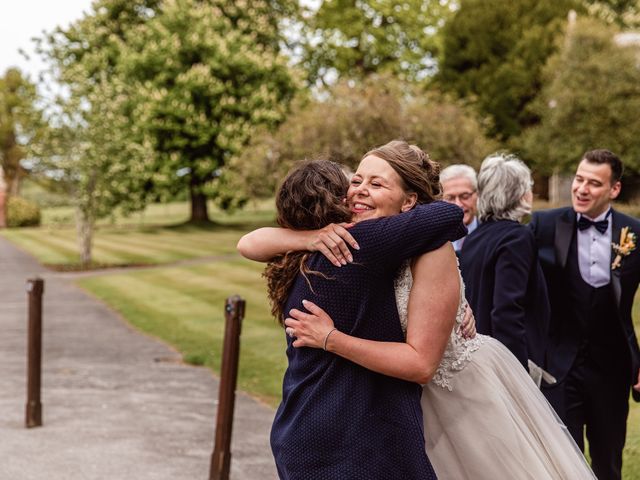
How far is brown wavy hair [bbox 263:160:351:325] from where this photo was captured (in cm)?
269

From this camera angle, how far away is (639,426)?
770 cm

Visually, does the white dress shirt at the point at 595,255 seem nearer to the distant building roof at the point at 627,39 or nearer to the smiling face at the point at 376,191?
the smiling face at the point at 376,191

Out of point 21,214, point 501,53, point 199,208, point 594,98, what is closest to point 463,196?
point 594,98

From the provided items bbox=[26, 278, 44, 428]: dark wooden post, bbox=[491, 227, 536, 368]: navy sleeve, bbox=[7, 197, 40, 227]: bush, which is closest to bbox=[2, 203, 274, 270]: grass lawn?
bbox=[7, 197, 40, 227]: bush

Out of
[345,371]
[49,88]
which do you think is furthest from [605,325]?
[49,88]

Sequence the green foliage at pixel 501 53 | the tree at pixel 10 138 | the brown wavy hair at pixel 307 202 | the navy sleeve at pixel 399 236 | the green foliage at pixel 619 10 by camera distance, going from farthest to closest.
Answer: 1. the tree at pixel 10 138
2. the green foliage at pixel 619 10
3. the green foliage at pixel 501 53
4. the brown wavy hair at pixel 307 202
5. the navy sleeve at pixel 399 236

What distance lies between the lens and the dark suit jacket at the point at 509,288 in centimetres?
428

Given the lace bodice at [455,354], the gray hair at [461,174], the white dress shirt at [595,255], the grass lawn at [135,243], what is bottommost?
the grass lawn at [135,243]

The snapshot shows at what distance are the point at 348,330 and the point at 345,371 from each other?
129 mm

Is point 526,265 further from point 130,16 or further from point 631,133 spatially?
point 130,16

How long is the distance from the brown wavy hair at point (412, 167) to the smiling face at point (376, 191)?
0.8 inches

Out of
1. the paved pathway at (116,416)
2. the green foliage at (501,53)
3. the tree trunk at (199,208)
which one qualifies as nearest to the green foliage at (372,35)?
the green foliage at (501,53)

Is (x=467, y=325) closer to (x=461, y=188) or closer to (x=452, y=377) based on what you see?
(x=452, y=377)

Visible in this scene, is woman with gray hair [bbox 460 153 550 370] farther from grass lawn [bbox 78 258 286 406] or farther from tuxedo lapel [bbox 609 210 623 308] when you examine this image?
grass lawn [bbox 78 258 286 406]
